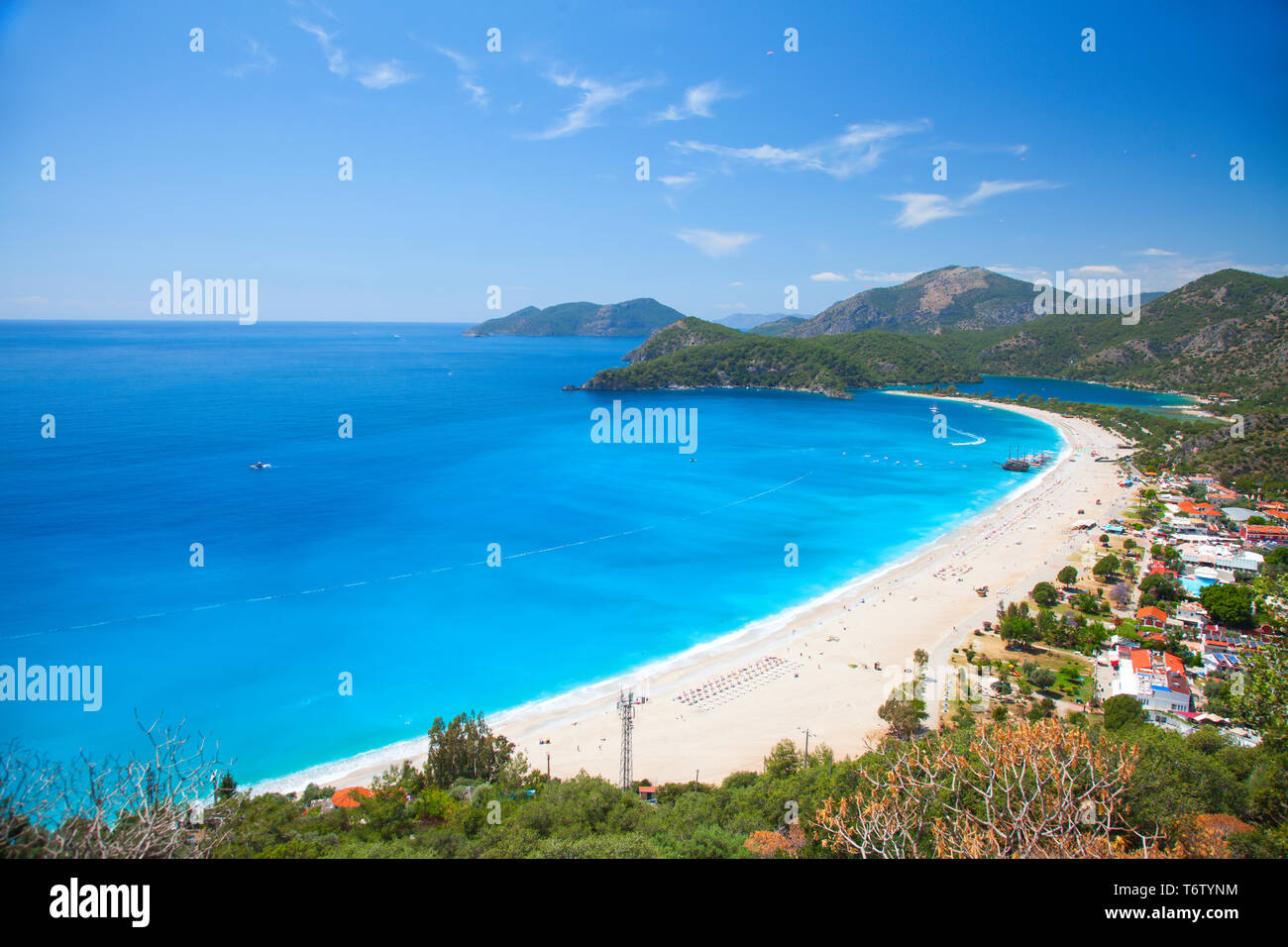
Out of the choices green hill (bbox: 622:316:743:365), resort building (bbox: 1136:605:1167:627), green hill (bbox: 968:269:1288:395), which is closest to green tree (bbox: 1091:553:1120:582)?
resort building (bbox: 1136:605:1167:627)

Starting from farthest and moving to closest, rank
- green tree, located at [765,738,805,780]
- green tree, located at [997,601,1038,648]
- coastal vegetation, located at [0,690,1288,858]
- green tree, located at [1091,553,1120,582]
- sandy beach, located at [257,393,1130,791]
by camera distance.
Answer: green tree, located at [1091,553,1120,582] → green tree, located at [997,601,1038,648] → sandy beach, located at [257,393,1130,791] → green tree, located at [765,738,805,780] → coastal vegetation, located at [0,690,1288,858]

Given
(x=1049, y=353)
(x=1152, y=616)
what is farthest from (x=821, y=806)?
(x=1049, y=353)

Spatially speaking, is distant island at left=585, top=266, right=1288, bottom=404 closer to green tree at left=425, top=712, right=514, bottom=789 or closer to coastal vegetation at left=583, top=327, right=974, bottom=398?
coastal vegetation at left=583, top=327, right=974, bottom=398

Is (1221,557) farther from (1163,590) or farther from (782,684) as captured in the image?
(782,684)

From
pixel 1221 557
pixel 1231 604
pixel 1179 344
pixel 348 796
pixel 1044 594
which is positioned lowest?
pixel 348 796

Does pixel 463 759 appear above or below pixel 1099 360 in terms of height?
below
